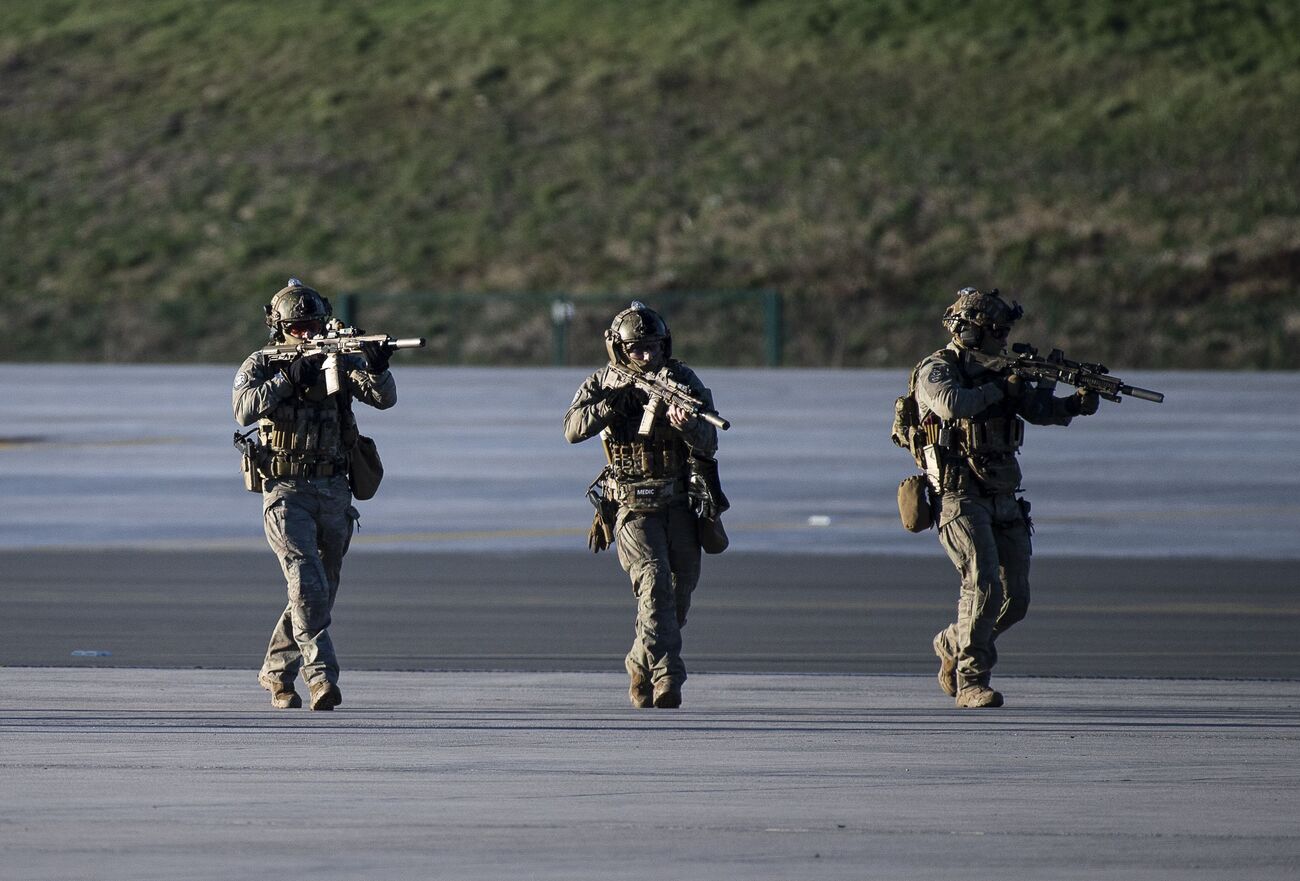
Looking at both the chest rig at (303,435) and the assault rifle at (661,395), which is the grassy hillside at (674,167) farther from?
the chest rig at (303,435)

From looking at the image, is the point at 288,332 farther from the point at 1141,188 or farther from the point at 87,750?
the point at 1141,188

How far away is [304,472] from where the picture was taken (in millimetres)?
10422

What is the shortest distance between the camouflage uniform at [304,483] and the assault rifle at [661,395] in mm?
1046

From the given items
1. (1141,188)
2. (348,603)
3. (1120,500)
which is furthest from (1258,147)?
(348,603)

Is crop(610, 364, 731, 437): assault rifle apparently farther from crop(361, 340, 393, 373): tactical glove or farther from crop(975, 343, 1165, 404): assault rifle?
crop(975, 343, 1165, 404): assault rifle

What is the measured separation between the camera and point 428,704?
10719mm

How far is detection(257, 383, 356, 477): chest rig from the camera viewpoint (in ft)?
34.2

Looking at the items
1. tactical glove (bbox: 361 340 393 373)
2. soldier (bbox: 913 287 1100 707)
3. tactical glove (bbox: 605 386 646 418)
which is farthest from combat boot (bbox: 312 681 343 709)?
soldier (bbox: 913 287 1100 707)

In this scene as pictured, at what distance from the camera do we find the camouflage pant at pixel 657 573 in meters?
10.6

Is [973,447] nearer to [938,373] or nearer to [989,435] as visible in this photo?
[989,435]

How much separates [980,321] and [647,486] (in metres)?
1.67

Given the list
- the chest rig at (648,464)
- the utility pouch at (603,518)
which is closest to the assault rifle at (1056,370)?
the chest rig at (648,464)

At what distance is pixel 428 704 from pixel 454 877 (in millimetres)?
3891

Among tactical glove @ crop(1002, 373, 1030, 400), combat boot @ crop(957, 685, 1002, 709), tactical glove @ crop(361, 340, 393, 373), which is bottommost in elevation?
combat boot @ crop(957, 685, 1002, 709)
